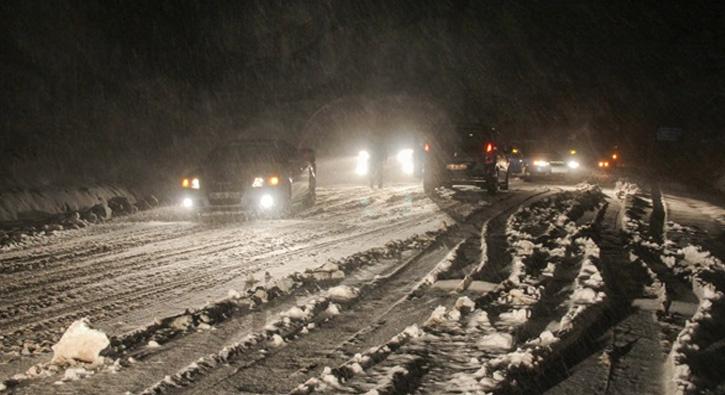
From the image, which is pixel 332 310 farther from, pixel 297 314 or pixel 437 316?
pixel 437 316

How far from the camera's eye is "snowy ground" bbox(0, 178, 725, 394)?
4.16 metres

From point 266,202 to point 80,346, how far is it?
8.39 meters

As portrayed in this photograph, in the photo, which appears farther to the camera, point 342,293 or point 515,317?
point 342,293

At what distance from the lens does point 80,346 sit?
15.0 ft

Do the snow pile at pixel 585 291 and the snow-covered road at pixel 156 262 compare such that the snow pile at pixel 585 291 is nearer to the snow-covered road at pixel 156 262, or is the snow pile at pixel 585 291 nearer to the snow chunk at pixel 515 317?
the snow chunk at pixel 515 317

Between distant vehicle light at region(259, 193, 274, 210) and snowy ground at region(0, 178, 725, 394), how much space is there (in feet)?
6.46

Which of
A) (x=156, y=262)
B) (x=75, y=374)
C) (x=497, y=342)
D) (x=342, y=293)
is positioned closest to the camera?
(x=75, y=374)

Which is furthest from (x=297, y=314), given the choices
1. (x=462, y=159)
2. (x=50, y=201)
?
(x=462, y=159)

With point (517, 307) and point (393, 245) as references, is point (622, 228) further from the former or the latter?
point (517, 307)

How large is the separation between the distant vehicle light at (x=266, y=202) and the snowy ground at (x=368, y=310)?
6.46 feet

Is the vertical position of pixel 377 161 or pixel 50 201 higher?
pixel 377 161

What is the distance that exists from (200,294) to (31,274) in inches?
102

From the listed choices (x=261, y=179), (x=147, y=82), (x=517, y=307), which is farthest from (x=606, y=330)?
(x=147, y=82)

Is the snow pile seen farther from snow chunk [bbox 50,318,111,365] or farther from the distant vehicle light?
the distant vehicle light
